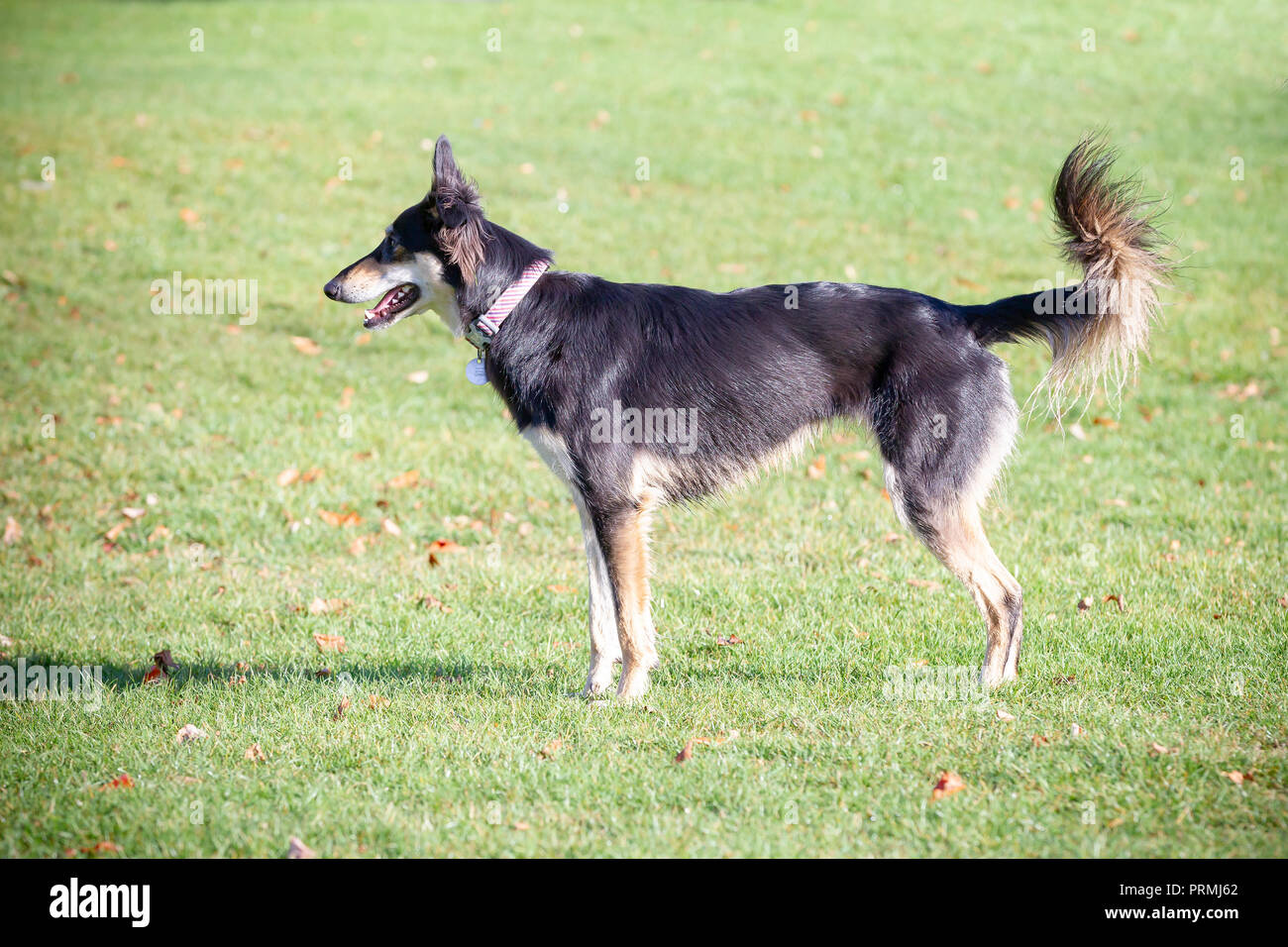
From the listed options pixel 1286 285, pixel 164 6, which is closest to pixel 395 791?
pixel 1286 285

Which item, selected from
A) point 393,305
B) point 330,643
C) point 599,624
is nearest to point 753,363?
point 599,624

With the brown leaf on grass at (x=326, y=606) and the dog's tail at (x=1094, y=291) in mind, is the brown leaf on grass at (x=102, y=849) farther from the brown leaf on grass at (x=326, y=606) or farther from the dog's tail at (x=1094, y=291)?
the dog's tail at (x=1094, y=291)

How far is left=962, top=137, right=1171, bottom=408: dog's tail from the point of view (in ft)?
18.2

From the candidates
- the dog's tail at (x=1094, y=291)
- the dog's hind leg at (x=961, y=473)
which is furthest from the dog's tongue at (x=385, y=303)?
the dog's tail at (x=1094, y=291)

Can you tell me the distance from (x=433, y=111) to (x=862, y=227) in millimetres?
7266

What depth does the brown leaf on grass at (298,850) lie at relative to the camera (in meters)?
4.21

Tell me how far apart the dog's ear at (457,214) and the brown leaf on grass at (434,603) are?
228 centimetres

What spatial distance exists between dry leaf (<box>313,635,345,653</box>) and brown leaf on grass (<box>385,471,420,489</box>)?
250 centimetres

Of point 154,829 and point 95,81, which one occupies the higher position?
point 95,81

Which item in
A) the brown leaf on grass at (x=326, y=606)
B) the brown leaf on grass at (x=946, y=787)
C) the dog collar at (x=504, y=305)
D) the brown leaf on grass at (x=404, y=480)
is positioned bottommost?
the brown leaf on grass at (x=946, y=787)

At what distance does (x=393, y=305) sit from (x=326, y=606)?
227 cm

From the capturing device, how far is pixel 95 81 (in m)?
19.1

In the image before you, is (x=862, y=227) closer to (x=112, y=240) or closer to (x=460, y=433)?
(x=460, y=433)

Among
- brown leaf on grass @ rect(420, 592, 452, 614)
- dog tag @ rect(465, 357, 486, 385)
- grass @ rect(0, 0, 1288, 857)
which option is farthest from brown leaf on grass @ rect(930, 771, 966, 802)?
brown leaf on grass @ rect(420, 592, 452, 614)
